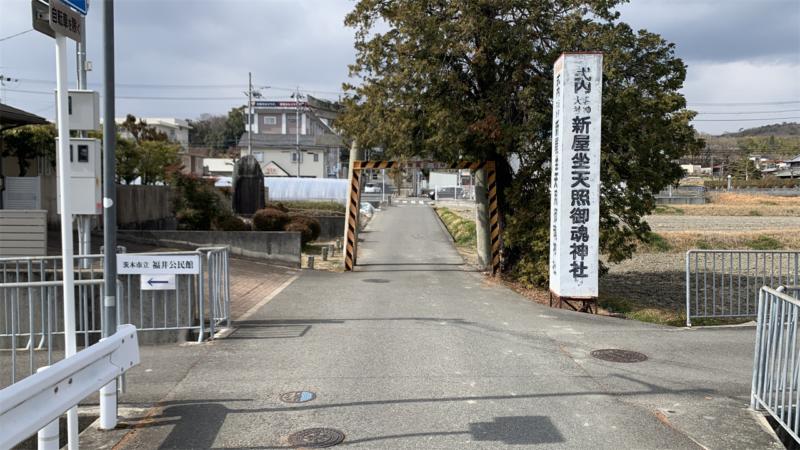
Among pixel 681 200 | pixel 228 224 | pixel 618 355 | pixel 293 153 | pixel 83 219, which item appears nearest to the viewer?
pixel 618 355

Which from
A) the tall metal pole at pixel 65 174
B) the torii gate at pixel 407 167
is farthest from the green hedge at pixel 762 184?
the tall metal pole at pixel 65 174

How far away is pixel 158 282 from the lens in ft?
25.0

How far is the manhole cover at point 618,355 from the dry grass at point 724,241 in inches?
715

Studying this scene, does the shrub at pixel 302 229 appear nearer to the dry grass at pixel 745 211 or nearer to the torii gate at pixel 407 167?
the torii gate at pixel 407 167

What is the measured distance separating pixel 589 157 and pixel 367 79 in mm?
7278

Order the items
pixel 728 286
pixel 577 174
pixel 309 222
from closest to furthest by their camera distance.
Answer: pixel 577 174 → pixel 728 286 → pixel 309 222

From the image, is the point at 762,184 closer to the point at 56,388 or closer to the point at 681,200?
the point at 681,200

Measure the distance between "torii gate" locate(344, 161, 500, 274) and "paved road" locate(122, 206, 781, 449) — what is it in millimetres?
5268

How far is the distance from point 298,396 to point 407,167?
11.2m

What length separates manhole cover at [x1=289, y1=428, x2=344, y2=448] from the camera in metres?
4.66

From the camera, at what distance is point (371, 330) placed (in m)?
8.81

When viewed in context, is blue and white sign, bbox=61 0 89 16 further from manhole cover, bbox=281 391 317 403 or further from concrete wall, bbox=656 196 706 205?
concrete wall, bbox=656 196 706 205

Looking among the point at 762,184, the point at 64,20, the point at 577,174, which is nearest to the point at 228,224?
the point at 577,174

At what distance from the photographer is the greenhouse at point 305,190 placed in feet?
147
